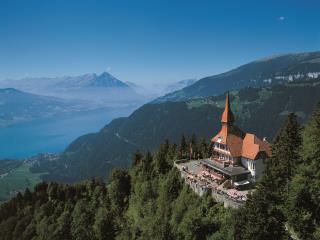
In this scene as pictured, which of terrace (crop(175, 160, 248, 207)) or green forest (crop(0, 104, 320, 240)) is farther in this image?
terrace (crop(175, 160, 248, 207))

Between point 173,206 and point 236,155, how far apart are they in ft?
55.4

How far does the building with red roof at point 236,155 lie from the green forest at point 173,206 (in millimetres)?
6711

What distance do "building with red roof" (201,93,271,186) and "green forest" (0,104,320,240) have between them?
6.71m

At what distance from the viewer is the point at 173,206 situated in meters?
55.8

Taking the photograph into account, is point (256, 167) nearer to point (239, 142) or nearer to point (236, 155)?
point (236, 155)

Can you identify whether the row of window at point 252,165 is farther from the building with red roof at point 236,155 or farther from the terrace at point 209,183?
the terrace at point 209,183

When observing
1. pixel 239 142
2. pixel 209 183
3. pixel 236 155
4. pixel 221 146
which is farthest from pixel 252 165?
pixel 209 183

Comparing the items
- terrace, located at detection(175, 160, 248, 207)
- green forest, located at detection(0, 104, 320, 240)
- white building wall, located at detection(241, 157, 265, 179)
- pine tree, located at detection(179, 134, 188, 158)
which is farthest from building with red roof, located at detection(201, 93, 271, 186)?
pine tree, located at detection(179, 134, 188, 158)

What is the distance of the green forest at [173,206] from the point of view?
40.9 meters

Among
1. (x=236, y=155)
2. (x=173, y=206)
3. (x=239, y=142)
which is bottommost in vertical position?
(x=173, y=206)

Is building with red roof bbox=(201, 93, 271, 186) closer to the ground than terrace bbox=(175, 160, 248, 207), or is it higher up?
higher up

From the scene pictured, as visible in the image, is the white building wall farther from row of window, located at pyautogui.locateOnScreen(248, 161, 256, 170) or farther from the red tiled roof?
the red tiled roof

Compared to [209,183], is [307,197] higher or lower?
higher

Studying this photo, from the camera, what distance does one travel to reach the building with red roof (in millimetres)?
62562
